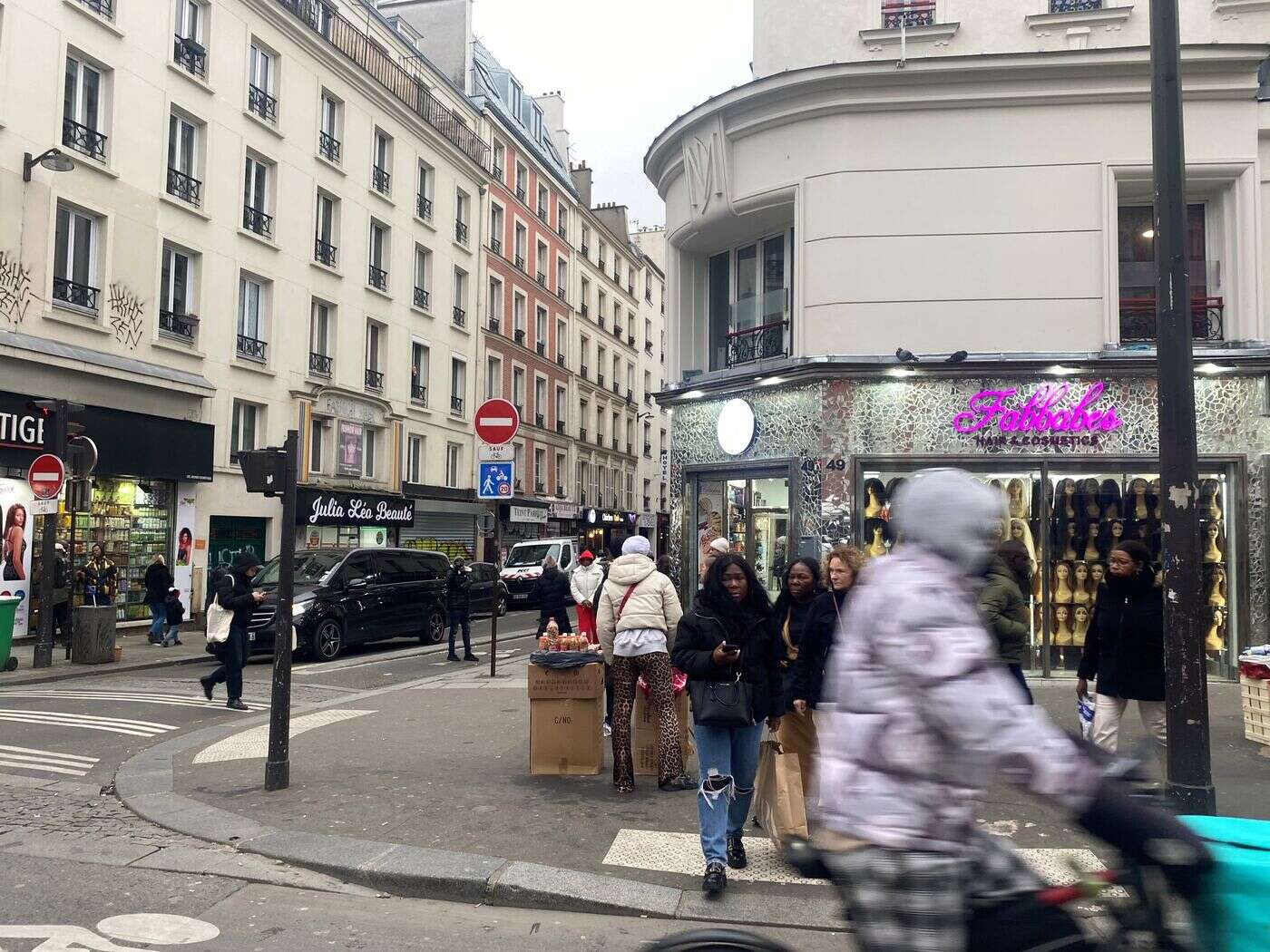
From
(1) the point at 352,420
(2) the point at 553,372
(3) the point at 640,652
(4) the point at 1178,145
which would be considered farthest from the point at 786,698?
(2) the point at 553,372

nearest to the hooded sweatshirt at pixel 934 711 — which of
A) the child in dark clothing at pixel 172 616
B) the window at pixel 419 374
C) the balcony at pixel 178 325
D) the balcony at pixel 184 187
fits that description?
the child in dark clothing at pixel 172 616

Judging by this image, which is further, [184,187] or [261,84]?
[261,84]

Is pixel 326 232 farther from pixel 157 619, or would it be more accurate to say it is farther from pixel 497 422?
pixel 497 422

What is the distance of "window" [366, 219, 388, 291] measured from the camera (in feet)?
93.7

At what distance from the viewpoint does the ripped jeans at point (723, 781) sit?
4898mm

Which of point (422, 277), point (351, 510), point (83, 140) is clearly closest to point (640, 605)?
point (83, 140)

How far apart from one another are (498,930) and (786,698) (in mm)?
1958

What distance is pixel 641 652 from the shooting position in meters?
6.66

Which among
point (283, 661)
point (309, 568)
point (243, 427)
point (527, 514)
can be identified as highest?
point (243, 427)

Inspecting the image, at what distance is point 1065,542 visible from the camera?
38.7 ft

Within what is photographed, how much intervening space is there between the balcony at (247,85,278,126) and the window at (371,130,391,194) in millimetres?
4304

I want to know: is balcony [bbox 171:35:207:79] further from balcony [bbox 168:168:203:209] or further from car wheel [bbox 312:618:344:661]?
car wheel [bbox 312:618:344:661]

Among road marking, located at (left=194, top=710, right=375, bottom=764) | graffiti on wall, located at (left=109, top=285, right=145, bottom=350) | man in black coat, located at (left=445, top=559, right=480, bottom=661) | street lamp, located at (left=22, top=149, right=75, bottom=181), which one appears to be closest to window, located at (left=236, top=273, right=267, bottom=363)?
graffiti on wall, located at (left=109, top=285, right=145, bottom=350)

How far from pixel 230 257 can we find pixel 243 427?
12.9 ft
